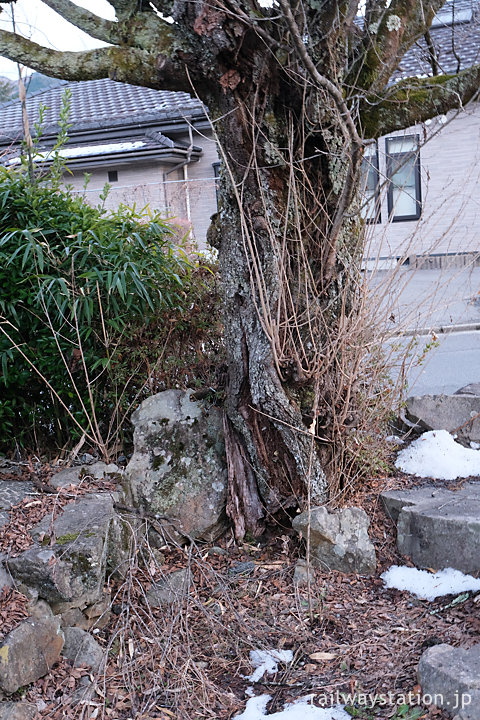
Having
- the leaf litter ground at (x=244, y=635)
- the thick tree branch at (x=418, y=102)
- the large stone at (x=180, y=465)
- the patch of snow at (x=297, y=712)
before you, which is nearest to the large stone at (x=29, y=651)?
the leaf litter ground at (x=244, y=635)

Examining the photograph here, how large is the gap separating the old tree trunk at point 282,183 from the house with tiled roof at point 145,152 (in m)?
9.81

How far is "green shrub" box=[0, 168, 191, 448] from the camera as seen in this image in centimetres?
405

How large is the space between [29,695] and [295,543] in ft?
5.63

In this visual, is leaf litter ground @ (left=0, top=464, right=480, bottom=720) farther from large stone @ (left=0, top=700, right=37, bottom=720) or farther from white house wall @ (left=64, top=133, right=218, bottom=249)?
white house wall @ (left=64, top=133, right=218, bottom=249)

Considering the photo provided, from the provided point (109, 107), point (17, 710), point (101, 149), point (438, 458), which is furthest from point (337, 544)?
point (109, 107)

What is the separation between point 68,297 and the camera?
397cm

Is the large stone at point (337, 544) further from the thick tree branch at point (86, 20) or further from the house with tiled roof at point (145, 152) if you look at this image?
the house with tiled roof at point (145, 152)

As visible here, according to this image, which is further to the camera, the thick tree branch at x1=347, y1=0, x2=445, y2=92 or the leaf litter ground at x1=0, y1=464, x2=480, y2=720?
the thick tree branch at x1=347, y1=0, x2=445, y2=92

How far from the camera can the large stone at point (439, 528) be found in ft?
11.5

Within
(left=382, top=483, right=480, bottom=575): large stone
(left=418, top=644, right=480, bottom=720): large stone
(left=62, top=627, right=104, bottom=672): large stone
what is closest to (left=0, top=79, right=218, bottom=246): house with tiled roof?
(left=382, top=483, right=480, bottom=575): large stone

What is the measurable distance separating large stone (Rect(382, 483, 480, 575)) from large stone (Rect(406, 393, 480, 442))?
0.83 meters

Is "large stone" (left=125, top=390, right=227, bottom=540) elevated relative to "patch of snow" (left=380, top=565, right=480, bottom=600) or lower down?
elevated

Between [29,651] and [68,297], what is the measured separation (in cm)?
201

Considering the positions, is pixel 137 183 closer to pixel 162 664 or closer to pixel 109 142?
pixel 109 142
